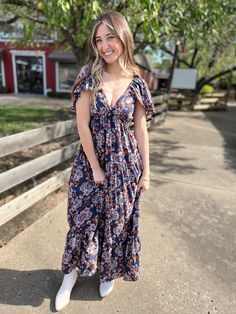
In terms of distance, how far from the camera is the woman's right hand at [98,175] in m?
1.94

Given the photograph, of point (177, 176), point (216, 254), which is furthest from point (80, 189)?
point (177, 176)

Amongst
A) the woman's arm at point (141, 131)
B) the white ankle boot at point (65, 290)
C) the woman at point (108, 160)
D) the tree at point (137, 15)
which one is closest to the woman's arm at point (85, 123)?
the woman at point (108, 160)

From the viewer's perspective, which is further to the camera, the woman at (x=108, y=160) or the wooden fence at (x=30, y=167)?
the wooden fence at (x=30, y=167)

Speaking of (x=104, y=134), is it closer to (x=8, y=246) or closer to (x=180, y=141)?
(x=8, y=246)

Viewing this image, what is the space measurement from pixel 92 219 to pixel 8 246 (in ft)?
3.84

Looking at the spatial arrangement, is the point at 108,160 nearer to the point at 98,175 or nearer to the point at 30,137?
the point at 98,175

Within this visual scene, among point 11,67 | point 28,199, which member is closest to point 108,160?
point 28,199

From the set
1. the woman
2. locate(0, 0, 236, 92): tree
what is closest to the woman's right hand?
the woman

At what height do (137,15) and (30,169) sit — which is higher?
(137,15)

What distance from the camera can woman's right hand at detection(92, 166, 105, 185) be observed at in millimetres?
1938

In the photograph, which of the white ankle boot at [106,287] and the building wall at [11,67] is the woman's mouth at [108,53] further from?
the building wall at [11,67]

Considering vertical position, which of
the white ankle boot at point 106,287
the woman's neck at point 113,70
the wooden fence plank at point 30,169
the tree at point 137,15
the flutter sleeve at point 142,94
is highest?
the tree at point 137,15

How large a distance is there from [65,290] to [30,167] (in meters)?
1.38

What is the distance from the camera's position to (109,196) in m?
1.98
